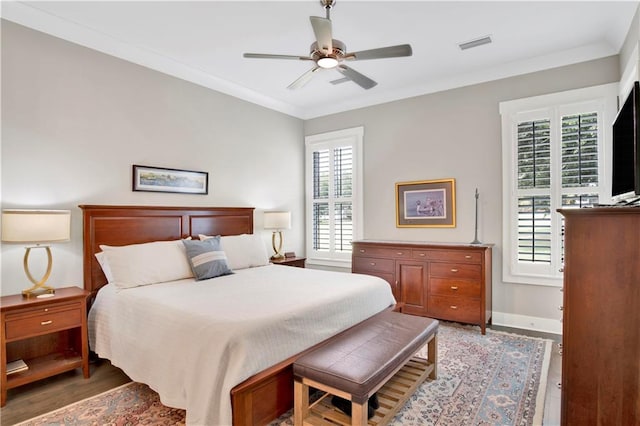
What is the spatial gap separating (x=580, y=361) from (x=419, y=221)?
2.99 metres

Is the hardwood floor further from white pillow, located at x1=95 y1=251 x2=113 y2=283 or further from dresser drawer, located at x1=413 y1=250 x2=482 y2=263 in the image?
dresser drawer, located at x1=413 y1=250 x2=482 y2=263

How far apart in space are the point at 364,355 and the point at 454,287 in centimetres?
221

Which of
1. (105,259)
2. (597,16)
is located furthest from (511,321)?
(105,259)

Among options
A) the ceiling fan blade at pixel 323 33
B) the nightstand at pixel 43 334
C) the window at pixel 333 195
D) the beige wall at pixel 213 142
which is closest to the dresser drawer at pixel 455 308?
the beige wall at pixel 213 142

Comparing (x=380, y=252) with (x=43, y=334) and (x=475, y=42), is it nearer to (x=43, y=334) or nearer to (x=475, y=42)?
(x=475, y=42)

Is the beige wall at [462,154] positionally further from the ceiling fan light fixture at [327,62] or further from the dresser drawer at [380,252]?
the ceiling fan light fixture at [327,62]

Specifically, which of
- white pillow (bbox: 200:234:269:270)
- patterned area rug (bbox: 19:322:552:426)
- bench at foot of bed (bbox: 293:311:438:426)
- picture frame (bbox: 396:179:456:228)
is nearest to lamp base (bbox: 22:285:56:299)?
patterned area rug (bbox: 19:322:552:426)

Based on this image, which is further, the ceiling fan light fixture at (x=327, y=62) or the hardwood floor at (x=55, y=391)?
the ceiling fan light fixture at (x=327, y=62)

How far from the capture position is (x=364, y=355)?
2.13 metres

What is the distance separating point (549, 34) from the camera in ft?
11.0

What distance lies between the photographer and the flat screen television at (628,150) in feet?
6.60

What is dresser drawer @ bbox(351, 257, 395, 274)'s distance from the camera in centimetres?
440

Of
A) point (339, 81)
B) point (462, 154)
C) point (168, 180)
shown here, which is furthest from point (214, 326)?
point (462, 154)

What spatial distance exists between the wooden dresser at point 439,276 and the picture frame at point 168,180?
2.26 metres
